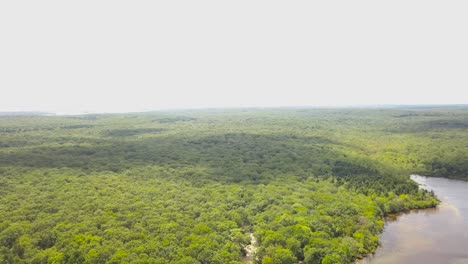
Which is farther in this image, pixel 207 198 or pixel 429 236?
pixel 207 198

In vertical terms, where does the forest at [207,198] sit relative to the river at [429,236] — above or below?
above

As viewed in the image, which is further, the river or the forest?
the river

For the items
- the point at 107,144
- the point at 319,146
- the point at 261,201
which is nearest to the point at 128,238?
the point at 261,201

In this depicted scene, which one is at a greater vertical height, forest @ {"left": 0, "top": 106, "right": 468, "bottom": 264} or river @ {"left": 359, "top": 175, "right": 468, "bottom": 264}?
forest @ {"left": 0, "top": 106, "right": 468, "bottom": 264}

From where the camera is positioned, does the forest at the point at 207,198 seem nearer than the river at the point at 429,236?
Yes
